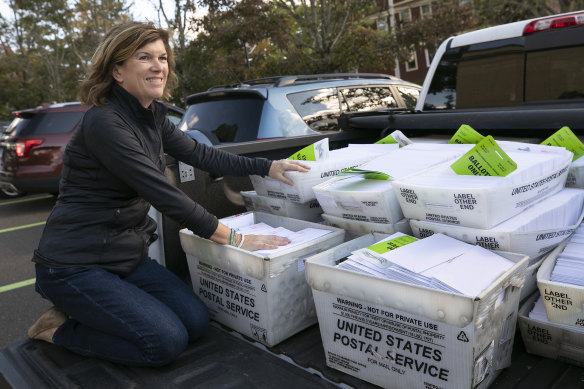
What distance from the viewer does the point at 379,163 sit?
7.57 feet

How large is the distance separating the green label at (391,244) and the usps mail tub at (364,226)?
15cm

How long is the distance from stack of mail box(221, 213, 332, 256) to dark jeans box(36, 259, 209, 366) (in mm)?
419

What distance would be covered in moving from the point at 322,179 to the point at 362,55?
30.0ft

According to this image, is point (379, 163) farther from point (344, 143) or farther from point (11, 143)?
point (11, 143)

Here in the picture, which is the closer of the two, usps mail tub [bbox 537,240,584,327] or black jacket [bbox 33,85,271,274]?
usps mail tub [bbox 537,240,584,327]

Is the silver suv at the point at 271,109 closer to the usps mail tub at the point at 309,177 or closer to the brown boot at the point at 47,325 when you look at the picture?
the usps mail tub at the point at 309,177

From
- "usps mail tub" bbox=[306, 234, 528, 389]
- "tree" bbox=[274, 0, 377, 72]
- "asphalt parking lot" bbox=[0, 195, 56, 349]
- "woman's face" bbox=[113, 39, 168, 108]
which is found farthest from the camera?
"tree" bbox=[274, 0, 377, 72]

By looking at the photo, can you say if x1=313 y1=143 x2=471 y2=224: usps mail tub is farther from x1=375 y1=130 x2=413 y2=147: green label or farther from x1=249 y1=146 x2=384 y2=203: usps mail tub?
x1=375 y1=130 x2=413 y2=147: green label

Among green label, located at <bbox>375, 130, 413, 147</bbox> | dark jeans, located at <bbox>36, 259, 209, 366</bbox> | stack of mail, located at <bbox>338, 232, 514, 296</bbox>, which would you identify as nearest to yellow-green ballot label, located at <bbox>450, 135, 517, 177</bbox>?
stack of mail, located at <bbox>338, 232, 514, 296</bbox>

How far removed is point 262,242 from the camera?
2018 millimetres

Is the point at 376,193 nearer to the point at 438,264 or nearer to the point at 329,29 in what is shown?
the point at 438,264

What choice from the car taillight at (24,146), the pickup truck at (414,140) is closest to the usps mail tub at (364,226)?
the pickup truck at (414,140)

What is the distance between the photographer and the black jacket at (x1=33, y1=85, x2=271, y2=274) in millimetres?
2078

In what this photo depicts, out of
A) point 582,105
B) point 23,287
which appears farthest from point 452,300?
point 23,287
